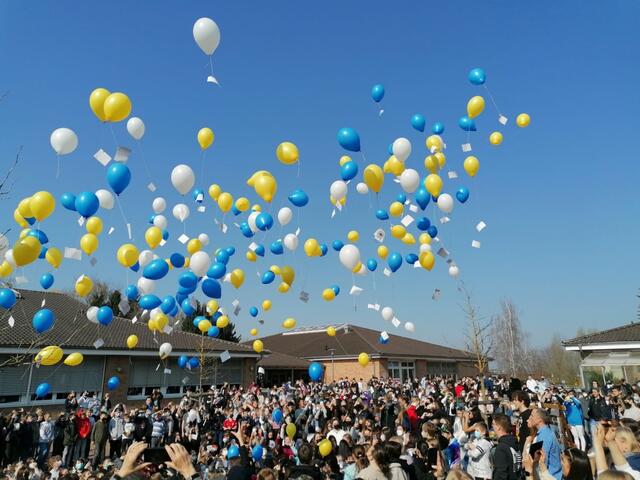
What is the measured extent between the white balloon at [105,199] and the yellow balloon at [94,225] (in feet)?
1.63

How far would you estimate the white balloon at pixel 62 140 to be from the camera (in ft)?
24.8

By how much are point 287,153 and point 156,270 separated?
3.35 m

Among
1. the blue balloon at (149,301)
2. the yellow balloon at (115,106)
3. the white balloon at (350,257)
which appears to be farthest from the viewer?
the blue balloon at (149,301)

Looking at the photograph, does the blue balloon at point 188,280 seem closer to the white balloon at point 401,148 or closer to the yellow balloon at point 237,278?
the yellow balloon at point 237,278

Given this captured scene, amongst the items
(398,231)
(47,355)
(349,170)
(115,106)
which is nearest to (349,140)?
(349,170)

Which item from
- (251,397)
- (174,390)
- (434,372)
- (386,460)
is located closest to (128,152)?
(386,460)

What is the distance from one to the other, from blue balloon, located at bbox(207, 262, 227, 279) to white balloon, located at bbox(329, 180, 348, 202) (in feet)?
9.02

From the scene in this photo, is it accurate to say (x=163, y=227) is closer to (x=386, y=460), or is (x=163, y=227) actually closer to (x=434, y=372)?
(x=386, y=460)

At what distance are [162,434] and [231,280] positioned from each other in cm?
513

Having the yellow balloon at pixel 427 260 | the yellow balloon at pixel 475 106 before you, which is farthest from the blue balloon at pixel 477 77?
the yellow balloon at pixel 427 260

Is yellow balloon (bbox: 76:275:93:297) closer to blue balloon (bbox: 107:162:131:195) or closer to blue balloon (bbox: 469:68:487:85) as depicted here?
blue balloon (bbox: 107:162:131:195)

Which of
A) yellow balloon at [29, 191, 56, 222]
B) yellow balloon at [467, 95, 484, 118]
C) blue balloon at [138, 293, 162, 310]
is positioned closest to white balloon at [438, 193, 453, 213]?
yellow balloon at [467, 95, 484, 118]

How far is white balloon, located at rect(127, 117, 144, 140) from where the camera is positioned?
813 cm

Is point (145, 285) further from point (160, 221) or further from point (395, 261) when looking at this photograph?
point (395, 261)
